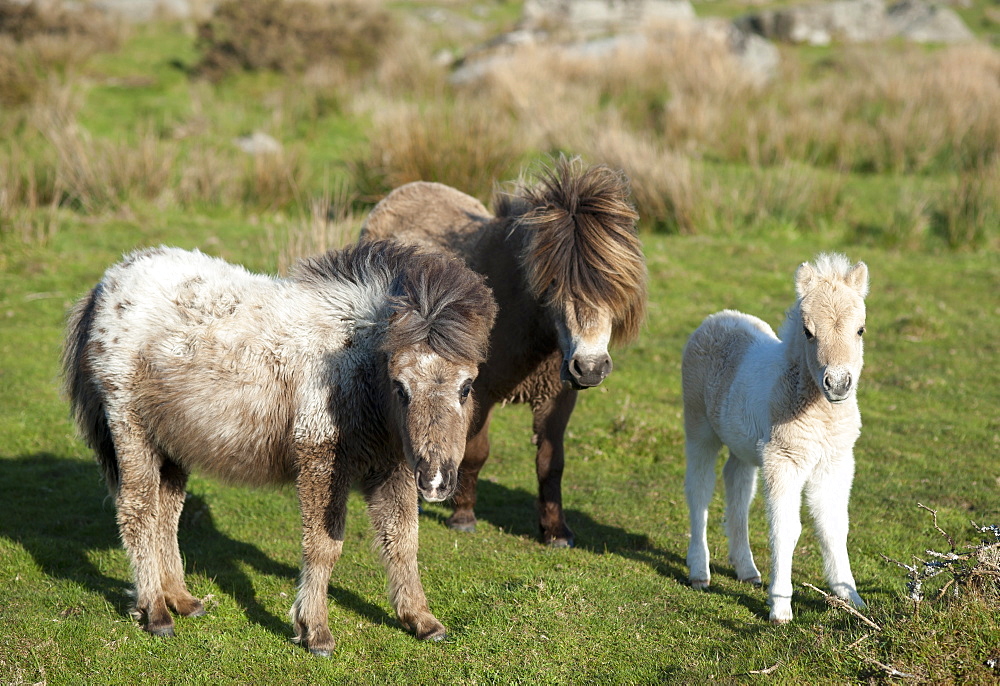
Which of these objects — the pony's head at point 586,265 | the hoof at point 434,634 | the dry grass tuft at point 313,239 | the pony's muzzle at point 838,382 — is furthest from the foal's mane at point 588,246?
the dry grass tuft at point 313,239

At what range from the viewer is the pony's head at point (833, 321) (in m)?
4.43

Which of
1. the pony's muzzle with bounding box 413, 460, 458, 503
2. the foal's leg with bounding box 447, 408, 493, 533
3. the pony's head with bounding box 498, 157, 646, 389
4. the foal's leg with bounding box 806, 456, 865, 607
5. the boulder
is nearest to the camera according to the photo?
the pony's muzzle with bounding box 413, 460, 458, 503

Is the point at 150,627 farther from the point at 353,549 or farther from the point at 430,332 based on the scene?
the point at 430,332

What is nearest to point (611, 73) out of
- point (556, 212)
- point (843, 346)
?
point (556, 212)

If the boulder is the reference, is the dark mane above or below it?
above

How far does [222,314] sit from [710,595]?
10.7ft

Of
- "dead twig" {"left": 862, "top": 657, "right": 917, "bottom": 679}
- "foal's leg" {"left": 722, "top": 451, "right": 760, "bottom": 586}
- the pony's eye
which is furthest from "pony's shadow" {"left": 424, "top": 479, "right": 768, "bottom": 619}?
the pony's eye

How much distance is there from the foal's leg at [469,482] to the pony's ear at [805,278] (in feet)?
8.59

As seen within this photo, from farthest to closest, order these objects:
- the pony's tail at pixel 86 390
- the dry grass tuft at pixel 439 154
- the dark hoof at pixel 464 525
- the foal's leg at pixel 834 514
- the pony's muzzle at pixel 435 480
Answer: the dry grass tuft at pixel 439 154, the dark hoof at pixel 464 525, the pony's tail at pixel 86 390, the foal's leg at pixel 834 514, the pony's muzzle at pixel 435 480

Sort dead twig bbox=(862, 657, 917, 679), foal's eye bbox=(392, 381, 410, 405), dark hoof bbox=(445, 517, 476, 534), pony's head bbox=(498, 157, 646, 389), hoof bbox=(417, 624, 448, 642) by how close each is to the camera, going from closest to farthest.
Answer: dead twig bbox=(862, 657, 917, 679)
foal's eye bbox=(392, 381, 410, 405)
hoof bbox=(417, 624, 448, 642)
pony's head bbox=(498, 157, 646, 389)
dark hoof bbox=(445, 517, 476, 534)

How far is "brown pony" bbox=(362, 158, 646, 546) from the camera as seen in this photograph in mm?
5449

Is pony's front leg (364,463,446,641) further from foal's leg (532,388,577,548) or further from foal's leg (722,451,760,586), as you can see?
foal's leg (722,451,760,586)

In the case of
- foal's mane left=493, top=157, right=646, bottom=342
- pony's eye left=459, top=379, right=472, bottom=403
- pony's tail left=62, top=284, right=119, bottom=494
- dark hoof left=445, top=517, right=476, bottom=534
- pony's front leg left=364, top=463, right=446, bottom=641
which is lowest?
dark hoof left=445, top=517, right=476, bottom=534

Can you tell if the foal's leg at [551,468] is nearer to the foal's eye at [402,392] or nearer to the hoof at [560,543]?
the hoof at [560,543]
